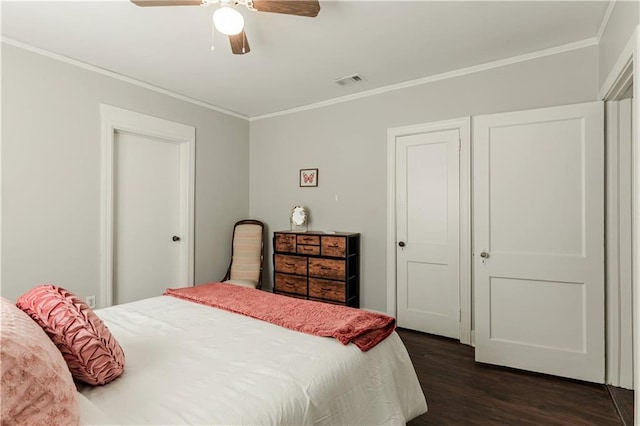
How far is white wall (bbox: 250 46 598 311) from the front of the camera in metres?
2.78

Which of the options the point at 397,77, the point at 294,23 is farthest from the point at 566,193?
the point at 294,23

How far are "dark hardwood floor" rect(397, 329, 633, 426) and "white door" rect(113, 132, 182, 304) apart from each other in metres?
2.89

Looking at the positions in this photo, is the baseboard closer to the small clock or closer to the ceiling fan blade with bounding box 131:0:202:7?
the small clock

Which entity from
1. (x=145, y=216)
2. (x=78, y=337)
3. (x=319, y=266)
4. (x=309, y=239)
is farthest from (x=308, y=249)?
(x=78, y=337)

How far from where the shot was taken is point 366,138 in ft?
12.3

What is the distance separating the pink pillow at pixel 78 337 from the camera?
1.11m

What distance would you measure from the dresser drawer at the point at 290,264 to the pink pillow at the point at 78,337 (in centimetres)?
260

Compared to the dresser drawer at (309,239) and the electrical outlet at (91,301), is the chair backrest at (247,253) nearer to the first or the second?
the dresser drawer at (309,239)

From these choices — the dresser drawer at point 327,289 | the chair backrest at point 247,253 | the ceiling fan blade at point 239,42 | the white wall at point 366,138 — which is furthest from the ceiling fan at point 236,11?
the chair backrest at point 247,253

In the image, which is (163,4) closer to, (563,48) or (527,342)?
(563,48)

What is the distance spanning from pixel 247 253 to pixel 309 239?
1.00 metres

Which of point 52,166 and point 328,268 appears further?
point 328,268

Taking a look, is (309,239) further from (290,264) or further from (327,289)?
(327,289)

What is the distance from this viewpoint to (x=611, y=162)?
2.38 metres
